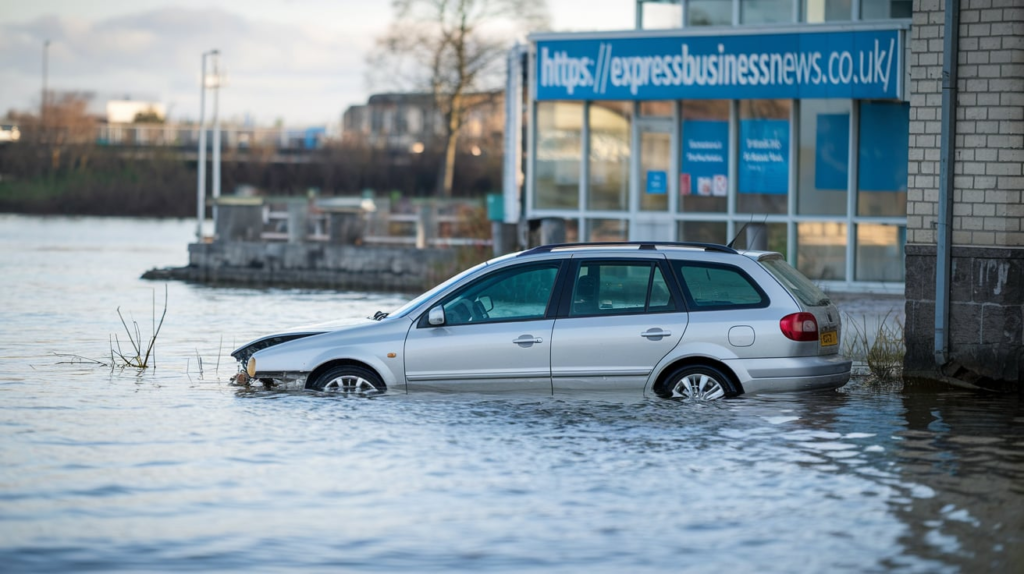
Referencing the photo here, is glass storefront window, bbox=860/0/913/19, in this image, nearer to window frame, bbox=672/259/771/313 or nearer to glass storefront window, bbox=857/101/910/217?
glass storefront window, bbox=857/101/910/217

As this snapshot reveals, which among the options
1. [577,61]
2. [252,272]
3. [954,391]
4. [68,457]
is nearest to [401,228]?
[252,272]

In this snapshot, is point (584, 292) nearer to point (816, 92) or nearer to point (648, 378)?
point (648, 378)

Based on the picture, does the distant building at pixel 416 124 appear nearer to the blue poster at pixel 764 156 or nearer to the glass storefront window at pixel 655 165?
the glass storefront window at pixel 655 165

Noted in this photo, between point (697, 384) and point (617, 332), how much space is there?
28.0 inches

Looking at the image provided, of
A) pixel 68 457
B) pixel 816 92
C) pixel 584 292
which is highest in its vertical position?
pixel 816 92

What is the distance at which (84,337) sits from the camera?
55.9ft

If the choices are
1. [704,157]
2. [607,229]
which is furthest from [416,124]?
[704,157]

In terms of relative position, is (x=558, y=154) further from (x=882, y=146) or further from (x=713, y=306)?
(x=713, y=306)

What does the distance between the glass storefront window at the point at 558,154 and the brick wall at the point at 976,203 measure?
37.9 ft

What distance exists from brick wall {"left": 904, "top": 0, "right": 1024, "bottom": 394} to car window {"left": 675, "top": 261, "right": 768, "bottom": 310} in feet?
9.97

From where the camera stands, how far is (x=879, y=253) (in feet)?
73.4

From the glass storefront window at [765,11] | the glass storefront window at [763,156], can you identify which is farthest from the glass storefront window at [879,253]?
the glass storefront window at [765,11]

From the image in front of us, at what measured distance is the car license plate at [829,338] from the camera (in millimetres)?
10633

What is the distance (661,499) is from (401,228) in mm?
26666
